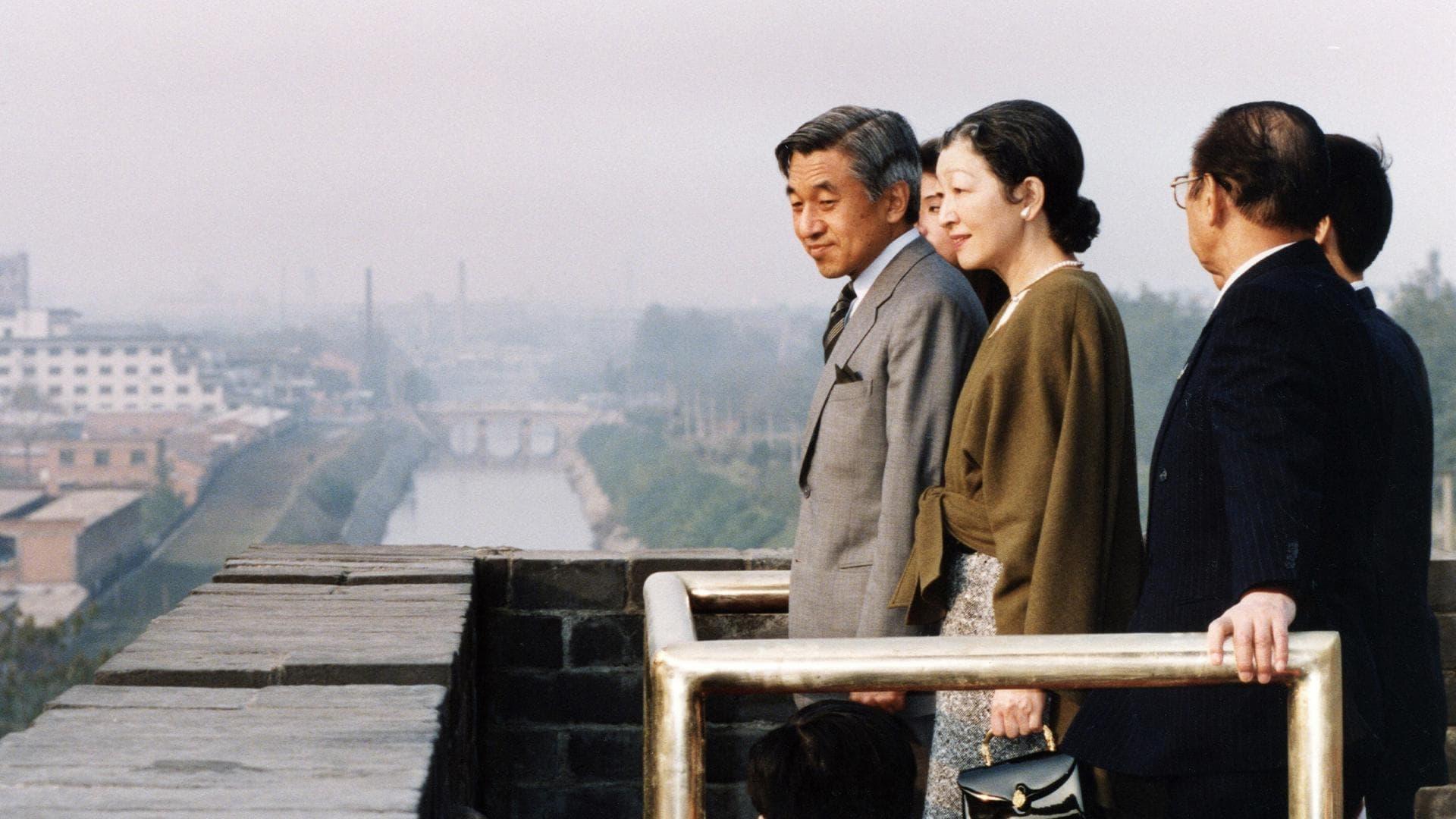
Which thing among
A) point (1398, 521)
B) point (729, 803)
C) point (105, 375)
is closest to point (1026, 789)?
point (1398, 521)

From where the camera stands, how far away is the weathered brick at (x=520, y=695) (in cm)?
311

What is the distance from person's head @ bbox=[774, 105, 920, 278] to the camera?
6.70 feet

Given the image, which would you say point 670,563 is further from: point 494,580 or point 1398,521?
point 1398,521

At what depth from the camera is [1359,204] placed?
6.99 ft

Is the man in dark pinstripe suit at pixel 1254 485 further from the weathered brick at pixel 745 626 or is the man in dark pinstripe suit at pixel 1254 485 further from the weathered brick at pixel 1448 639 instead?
the weathered brick at pixel 1448 639

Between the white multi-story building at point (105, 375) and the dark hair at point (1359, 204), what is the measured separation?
88871mm

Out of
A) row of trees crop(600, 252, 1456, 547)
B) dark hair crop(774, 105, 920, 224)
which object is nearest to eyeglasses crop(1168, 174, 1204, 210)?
dark hair crop(774, 105, 920, 224)

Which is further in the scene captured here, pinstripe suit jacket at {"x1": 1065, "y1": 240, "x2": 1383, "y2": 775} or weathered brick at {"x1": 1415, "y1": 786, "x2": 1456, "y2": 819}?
weathered brick at {"x1": 1415, "y1": 786, "x2": 1456, "y2": 819}

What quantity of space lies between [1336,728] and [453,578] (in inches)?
69.2

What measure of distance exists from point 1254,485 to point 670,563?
1.83 metres

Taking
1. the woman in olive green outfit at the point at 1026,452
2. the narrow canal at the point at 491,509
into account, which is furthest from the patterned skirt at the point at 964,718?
the narrow canal at the point at 491,509

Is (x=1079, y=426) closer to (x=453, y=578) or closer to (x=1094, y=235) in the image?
(x=1094, y=235)

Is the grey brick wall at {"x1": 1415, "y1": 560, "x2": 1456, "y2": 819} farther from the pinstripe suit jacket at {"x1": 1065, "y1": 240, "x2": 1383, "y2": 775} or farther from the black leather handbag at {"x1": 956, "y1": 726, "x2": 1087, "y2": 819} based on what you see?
the black leather handbag at {"x1": 956, "y1": 726, "x2": 1087, "y2": 819}

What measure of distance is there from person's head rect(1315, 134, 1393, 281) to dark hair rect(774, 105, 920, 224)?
0.55 metres
